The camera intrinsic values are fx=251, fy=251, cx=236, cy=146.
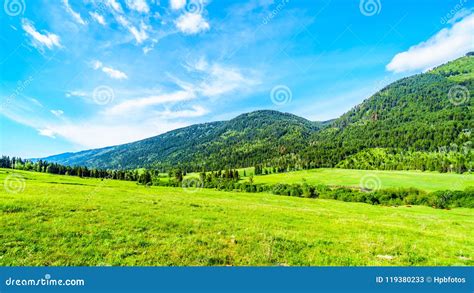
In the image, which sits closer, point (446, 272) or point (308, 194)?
point (446, 272)

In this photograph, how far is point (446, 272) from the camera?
41.9 feet

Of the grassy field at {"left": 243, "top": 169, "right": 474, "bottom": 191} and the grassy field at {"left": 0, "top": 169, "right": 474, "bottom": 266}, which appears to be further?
the grassy field at {"left": 243, "top": 169, "right": 474, "bottom": 191}

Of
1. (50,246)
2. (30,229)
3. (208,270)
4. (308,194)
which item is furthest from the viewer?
(308,194)

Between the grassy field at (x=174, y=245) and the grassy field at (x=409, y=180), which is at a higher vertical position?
the grassy field at (x=174, y=245)

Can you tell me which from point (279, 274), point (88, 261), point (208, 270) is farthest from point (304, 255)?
point (88, 261)

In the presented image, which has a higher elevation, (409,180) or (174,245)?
(174,245)

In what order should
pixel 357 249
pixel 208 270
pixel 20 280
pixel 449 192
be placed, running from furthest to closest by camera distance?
1. pixel 449 192
2. pixel 357 249
3. pixel 208 270
4. pixel 20 280

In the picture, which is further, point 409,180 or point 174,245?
point 409,180

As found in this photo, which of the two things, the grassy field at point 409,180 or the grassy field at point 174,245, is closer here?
the grassy field at point 174,245

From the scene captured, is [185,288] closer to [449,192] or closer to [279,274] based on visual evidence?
[279,274]

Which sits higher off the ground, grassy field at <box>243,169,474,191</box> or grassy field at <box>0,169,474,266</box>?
grassy field at <box>0,169,474,266</box>

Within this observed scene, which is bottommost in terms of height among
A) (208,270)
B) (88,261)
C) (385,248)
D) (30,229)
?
(385,248)

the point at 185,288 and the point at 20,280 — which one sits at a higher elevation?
the point at 20,280

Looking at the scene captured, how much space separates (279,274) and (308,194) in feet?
→ 279
